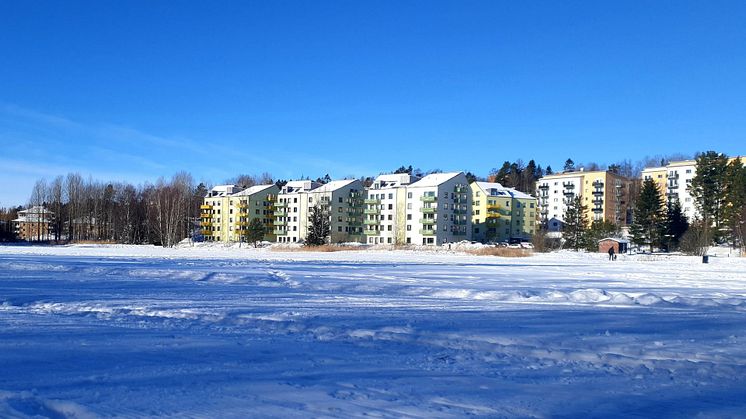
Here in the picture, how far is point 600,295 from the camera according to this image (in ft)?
61.8

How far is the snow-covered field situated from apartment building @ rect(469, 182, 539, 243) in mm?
90092

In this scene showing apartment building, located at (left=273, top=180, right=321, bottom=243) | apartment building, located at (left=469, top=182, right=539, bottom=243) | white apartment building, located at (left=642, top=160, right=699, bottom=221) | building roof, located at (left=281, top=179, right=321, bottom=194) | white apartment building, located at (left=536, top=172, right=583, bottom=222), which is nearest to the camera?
apartment building, located at (left=469, top=182, right=539, bottom=243)

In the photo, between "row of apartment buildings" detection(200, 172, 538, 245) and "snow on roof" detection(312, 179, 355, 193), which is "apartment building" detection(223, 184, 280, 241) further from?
"snow on roof" detection(312, 179, 355, 193)

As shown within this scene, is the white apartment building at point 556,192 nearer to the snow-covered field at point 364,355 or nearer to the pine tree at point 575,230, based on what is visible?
the pine tree at point 575,230

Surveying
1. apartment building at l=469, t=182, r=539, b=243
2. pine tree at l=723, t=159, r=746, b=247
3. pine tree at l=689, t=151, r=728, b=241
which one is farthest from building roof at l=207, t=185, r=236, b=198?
pine tree at l=723, t=159, r=746, b=247

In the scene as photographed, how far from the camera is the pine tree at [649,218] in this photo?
69.8 meters

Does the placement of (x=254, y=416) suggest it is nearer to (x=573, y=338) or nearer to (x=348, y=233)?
(x=573, y=338)

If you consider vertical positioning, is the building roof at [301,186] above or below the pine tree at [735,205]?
above

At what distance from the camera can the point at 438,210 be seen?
93375 mm

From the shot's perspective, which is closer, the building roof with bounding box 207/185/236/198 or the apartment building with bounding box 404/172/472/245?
the apartment building with bounding box 404/172/472/245

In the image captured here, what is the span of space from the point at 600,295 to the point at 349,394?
1384 centimetres

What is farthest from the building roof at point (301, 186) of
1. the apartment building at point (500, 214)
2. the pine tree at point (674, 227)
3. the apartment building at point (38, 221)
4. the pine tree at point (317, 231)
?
the pine tree at point (674, 227)

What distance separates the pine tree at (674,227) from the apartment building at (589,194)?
43830 mm

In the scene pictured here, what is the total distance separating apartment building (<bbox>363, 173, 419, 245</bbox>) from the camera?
9725 cm
